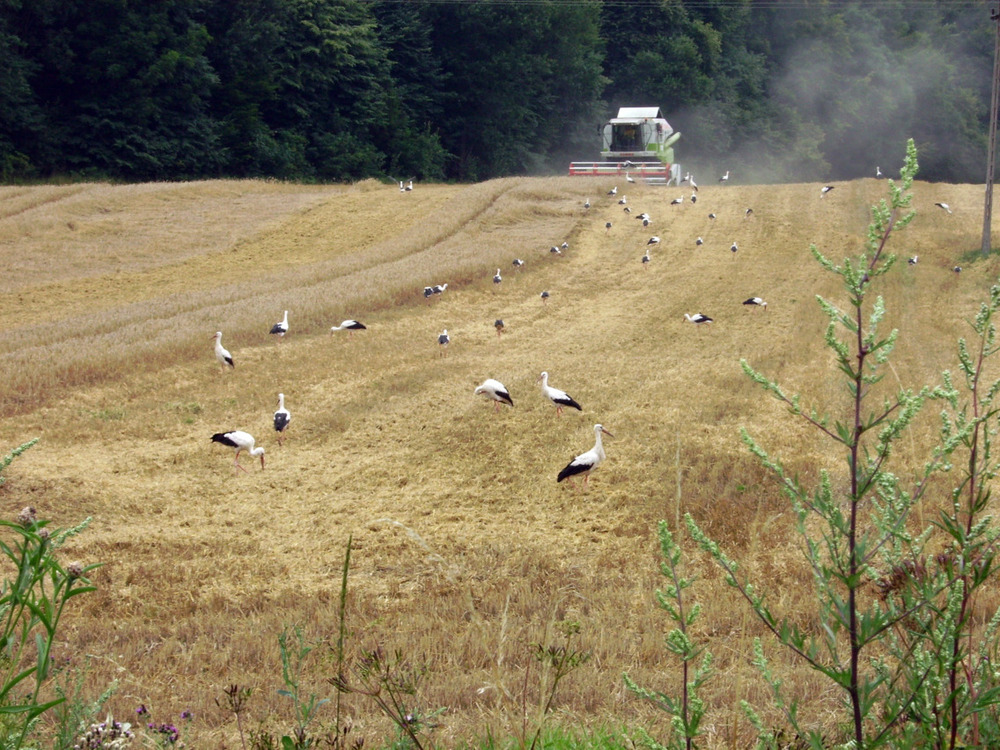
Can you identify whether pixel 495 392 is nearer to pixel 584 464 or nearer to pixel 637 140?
pixel 584 464

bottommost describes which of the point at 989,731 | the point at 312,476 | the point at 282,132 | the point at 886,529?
the point at 312,476

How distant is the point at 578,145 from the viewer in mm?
62219

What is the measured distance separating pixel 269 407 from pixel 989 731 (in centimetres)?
1185

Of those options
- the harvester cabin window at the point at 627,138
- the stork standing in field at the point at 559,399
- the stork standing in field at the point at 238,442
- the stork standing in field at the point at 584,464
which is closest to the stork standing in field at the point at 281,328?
the stork standing in field at the point at 238,442

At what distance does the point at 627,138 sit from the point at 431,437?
35.6 meters

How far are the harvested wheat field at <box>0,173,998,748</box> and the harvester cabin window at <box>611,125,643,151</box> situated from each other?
17.6m

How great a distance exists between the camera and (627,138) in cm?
4481

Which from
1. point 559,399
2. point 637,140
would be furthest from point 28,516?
point 637,140

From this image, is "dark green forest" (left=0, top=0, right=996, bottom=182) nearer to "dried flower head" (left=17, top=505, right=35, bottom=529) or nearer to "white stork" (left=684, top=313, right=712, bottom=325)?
"white stork" (left=684, top=313, right=712, bottom=325)

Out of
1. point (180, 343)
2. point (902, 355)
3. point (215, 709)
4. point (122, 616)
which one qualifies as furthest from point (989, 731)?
point (180, 343)

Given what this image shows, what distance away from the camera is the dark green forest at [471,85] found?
136ft

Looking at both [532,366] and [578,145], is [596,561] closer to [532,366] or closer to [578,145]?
[532,366]

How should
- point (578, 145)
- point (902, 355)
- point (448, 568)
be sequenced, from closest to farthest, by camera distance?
point (448, 568) → point (902, 355) → point (578, 145)

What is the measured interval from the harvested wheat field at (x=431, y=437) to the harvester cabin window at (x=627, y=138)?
17.6 m
